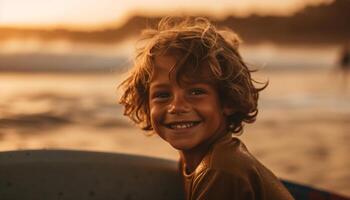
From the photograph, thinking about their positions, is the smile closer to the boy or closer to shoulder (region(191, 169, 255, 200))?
the boy

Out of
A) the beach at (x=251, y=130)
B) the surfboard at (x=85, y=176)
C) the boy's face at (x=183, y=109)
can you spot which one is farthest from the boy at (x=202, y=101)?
the beach at (x=251, y=130)

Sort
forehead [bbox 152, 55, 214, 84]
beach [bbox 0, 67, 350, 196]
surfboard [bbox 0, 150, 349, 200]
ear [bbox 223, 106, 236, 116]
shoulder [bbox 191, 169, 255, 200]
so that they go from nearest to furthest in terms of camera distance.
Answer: shoulder [bbox 191, 169, 255, 200]
forehead [bbox 152, 55, 214, 84]
ear [bbox 223, 106, 236, 116]
surfboard [bbox 0, 150, 349, 200]
beach [bbox 0, 67, 350, 196]

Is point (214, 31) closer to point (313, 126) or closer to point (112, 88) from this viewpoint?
point (313, 126)

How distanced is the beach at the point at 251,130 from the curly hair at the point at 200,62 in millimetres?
1160

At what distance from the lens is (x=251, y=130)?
675 cm

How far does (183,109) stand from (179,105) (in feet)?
0.06

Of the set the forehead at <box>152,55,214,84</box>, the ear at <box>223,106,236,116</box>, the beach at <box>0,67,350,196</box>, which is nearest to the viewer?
the forehead at <box>152,55,214,84</box>

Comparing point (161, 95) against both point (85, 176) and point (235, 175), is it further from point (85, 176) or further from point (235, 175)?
point (85, 176)

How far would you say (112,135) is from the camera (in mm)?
6324

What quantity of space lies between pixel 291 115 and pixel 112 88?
4.66 m

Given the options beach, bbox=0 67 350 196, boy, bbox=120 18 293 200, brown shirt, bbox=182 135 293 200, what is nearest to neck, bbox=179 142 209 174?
boy, bbox=120 18 293 200

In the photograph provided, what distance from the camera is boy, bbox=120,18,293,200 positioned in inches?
67.3

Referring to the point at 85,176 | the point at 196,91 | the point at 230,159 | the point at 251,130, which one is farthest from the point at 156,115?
the point at 251,130

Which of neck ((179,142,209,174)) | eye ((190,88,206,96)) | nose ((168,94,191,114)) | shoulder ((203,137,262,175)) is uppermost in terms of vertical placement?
eye ((190,88,206,96))
